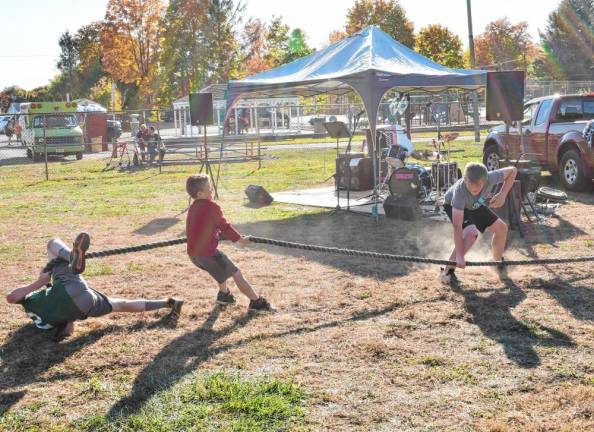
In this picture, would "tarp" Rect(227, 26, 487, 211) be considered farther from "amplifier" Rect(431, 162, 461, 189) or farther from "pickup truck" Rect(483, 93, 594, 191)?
"pickup truck" Rect(483, 93, 594, 191)

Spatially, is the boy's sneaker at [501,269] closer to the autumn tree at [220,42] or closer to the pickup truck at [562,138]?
the pickup truck at [562,138]

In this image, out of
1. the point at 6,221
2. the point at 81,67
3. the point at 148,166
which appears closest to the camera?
the point at 6,221

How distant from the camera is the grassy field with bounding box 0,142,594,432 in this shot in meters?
4.00

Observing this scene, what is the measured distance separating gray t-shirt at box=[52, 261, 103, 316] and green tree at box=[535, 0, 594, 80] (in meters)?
65.8

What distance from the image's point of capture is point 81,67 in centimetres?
8175

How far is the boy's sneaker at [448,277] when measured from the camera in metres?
6.86

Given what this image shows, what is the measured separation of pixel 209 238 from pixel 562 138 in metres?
9.22

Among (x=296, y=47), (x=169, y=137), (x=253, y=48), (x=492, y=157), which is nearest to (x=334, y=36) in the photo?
(x=296, y=47)

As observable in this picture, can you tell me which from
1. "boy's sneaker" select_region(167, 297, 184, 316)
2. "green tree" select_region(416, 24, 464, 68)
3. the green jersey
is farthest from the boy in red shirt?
"green tree" select_region(416, 24, 464, 68)

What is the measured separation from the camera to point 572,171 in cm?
1306

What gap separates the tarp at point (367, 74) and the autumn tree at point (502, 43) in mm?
70857

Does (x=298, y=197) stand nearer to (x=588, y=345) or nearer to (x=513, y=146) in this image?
(x=513, y=146)

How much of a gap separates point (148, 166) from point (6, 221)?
11.4 meters

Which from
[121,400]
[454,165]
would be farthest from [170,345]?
[454,165]
